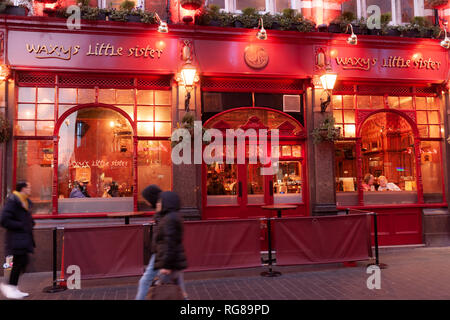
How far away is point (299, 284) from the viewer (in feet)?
22.7

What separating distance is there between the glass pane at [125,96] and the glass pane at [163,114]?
68 centimetres

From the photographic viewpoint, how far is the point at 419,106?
10891 millimetres

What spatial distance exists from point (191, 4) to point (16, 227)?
629cm

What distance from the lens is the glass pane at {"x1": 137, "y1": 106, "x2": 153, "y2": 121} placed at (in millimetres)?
9445

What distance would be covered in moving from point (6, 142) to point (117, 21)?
152 inches

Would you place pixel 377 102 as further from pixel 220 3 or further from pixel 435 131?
pixel 220 3

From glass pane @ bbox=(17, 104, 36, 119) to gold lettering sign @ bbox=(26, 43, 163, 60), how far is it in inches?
46.7

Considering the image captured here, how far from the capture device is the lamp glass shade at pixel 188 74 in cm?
904

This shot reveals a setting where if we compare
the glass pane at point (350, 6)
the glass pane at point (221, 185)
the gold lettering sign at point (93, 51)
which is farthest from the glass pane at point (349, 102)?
the gold lettering sign at point (93, 51)

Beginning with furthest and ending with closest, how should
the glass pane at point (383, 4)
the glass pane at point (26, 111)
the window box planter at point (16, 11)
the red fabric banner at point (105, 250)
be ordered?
the glass pane at point (383, 4) → the glass pane at point (26, 111) → the window box planter at point (16, 11) → the red fabric banner at point (105, 250)

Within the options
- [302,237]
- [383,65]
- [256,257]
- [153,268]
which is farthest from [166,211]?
[383,65]

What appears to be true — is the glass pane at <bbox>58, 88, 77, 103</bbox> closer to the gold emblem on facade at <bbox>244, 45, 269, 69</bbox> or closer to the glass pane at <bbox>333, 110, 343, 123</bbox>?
the gold emblem on facade at <bbox>244, 45, 269, 69</bbox>

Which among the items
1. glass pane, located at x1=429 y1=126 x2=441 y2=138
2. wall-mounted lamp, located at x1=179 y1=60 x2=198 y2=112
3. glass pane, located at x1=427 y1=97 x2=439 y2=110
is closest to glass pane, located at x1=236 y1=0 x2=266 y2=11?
wall-mounted lamp, located at x1=179 y1=60 x2=198 y2=112

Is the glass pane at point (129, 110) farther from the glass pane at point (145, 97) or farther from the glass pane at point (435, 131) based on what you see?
the glass pane at point (435, 131)
